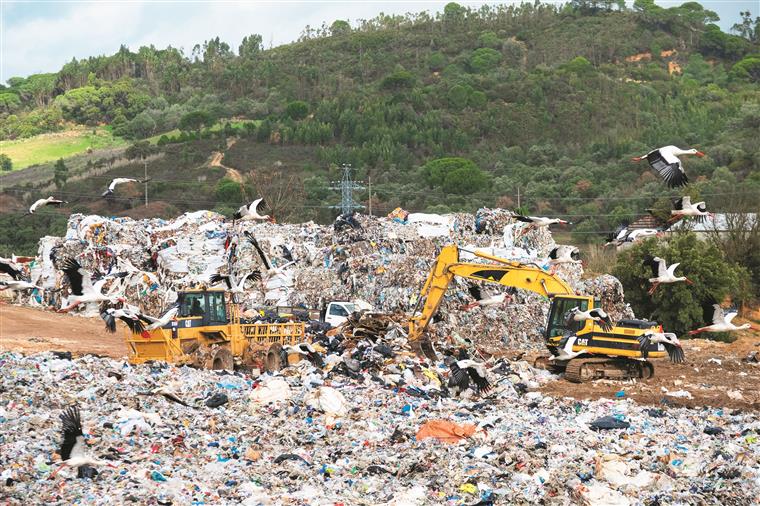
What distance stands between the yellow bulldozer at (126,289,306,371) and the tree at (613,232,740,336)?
1395 centimetres

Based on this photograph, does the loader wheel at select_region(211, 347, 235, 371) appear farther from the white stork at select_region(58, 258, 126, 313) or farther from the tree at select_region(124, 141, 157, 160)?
the tree at select_region(124, 141, 157, 160)

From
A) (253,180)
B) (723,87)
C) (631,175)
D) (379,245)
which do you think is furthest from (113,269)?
(723,87)

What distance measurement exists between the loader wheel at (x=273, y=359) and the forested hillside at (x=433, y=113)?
26767 millimetres

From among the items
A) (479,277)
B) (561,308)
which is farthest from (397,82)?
(561,308)

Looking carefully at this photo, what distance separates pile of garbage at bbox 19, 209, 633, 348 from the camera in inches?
877

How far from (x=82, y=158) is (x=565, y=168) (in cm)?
3231

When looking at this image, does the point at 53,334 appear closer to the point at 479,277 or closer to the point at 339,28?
the point at 479,277

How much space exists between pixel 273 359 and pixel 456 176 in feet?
139

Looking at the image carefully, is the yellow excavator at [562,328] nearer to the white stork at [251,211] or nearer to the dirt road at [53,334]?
the white stork at [251,211]

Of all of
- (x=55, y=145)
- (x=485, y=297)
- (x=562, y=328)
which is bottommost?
(x=562, y=328)

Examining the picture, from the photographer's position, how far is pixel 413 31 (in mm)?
112438

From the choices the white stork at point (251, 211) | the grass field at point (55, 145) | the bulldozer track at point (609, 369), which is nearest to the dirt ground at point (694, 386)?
the bulldozer track at point (609, 369)

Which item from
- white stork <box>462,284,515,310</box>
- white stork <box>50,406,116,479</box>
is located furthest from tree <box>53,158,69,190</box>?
white stork <box>50,406,116,479</box>

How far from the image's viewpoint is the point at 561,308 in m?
17.3
